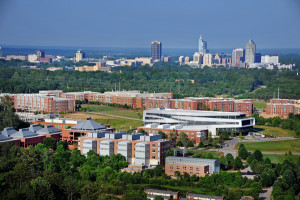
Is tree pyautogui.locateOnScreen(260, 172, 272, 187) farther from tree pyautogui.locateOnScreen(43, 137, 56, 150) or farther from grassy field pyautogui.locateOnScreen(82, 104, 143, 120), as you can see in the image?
grassy field pyautogui.locateOnScreen(82, 104, 143, 120)

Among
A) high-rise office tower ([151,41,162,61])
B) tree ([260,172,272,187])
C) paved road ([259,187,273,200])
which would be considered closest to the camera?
paved road ([259,187,273,200])

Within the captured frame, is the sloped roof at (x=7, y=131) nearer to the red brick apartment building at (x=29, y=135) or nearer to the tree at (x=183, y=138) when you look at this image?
the red brick apartment building at (x=29, y=135)

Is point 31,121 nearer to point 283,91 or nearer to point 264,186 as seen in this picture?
point 264,186

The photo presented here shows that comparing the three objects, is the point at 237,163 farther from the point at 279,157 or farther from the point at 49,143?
the point at 49,143

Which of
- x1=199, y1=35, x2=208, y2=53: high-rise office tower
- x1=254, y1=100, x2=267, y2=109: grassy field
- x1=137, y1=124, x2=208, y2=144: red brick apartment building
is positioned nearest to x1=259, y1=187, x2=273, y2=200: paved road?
x1=137, y1=124, x2=208, y2=144: red brick apartment building

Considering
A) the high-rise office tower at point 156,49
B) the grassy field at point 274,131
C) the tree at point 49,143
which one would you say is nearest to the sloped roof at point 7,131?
the tree at point 49,143
